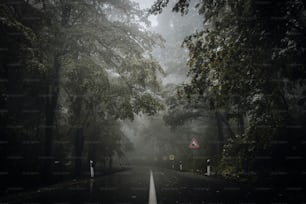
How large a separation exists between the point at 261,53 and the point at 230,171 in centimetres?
834

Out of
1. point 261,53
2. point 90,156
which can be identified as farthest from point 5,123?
point 90,156

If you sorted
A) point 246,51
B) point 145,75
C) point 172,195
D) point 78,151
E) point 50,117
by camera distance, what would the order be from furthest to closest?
point 78,151, point 50,117, point 145,75, point 172,195, point 246,51

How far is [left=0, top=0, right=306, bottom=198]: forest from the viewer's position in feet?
25.3

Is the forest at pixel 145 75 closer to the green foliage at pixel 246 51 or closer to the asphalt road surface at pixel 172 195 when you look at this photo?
the green foliage at pixel 246 51

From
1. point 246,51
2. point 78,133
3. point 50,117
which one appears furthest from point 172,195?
point 78,133

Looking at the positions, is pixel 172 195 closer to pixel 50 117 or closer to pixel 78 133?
pixel 50 117

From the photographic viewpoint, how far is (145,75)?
50.0ft

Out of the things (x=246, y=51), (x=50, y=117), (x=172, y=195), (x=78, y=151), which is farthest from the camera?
(x=78, y=151)

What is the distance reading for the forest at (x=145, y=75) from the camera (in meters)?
7.72

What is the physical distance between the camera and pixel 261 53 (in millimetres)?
7625

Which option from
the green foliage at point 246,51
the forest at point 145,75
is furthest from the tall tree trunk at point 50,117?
the green foliage at point 246,51

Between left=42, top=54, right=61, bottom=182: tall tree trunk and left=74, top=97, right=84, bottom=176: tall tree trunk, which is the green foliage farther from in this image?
left=74, top=97, right=84, bottom=176: tall tree trunk

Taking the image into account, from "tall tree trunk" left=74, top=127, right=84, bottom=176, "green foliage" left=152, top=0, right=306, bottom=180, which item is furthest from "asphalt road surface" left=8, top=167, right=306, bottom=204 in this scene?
"tall tree trunk" left=74, top=127, right=84, bottom=176

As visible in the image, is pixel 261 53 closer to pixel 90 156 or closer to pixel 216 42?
pixel 216 42
